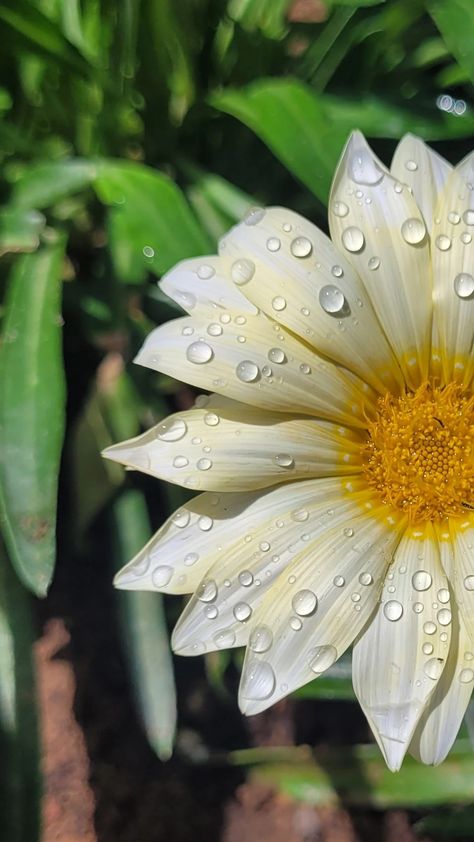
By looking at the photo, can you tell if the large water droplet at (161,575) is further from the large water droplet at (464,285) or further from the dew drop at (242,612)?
the large water droplet at (464,285)

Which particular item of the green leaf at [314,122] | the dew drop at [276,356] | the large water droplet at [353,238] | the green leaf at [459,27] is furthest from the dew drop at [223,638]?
the green leaf at [459,27]

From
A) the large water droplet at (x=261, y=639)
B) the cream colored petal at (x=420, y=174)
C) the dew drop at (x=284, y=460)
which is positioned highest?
the cream colored petal at (x=420, y=174)

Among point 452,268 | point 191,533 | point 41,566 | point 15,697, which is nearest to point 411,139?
point 452,268

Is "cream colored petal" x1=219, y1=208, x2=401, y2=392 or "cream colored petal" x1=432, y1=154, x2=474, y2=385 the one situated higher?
"cream colored petal" x1=432, y1=154, x2=474, y2=385

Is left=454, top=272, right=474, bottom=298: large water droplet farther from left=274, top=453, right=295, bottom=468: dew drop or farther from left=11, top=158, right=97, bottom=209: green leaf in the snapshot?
left=11, top=158, right=97, bottom=209: green leaf

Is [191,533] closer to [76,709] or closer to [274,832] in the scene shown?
[76,709]

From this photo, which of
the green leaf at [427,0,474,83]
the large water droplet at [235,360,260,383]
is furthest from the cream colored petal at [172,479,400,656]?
the green leaf at [427,0,474,83]

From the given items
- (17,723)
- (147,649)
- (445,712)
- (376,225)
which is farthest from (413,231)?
(17,723)
